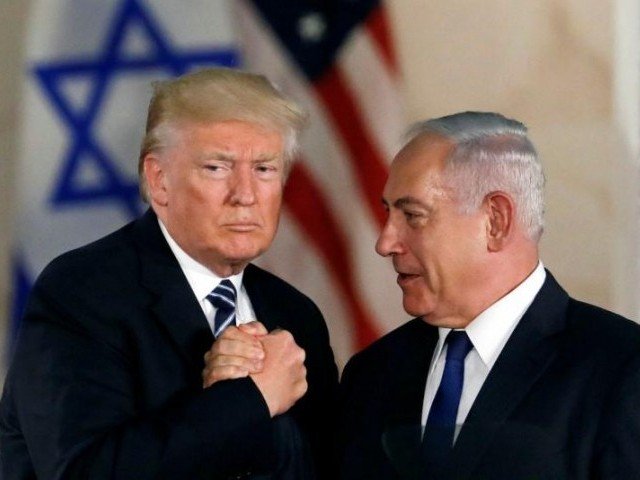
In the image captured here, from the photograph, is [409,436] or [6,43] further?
[6,43]

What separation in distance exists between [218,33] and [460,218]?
1480 millimetres

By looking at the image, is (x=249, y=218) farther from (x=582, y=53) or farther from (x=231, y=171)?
(x=582, y=53)

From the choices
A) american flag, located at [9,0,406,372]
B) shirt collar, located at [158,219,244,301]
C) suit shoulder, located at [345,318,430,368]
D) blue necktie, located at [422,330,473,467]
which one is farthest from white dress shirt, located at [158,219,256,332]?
american flag, located at [9,0,406,372]

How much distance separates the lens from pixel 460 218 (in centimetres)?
239

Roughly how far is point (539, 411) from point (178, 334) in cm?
59

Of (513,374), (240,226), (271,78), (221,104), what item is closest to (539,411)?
(513,374)

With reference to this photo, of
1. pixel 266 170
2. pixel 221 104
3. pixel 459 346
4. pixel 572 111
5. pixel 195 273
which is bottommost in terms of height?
pixel 459 346

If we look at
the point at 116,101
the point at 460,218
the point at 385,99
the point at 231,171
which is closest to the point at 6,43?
the point at 116,101

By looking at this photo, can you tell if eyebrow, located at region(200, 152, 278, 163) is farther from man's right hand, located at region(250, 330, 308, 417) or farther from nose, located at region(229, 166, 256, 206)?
man's right hand, located at region(250, 330, 308, 417)

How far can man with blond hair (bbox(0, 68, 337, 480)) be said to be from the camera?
2.29 metres

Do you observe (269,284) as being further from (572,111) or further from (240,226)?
(572,111)

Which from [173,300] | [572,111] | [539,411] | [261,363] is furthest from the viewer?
[572,111]

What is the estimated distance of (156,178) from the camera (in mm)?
2518

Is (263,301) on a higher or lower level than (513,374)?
higher
